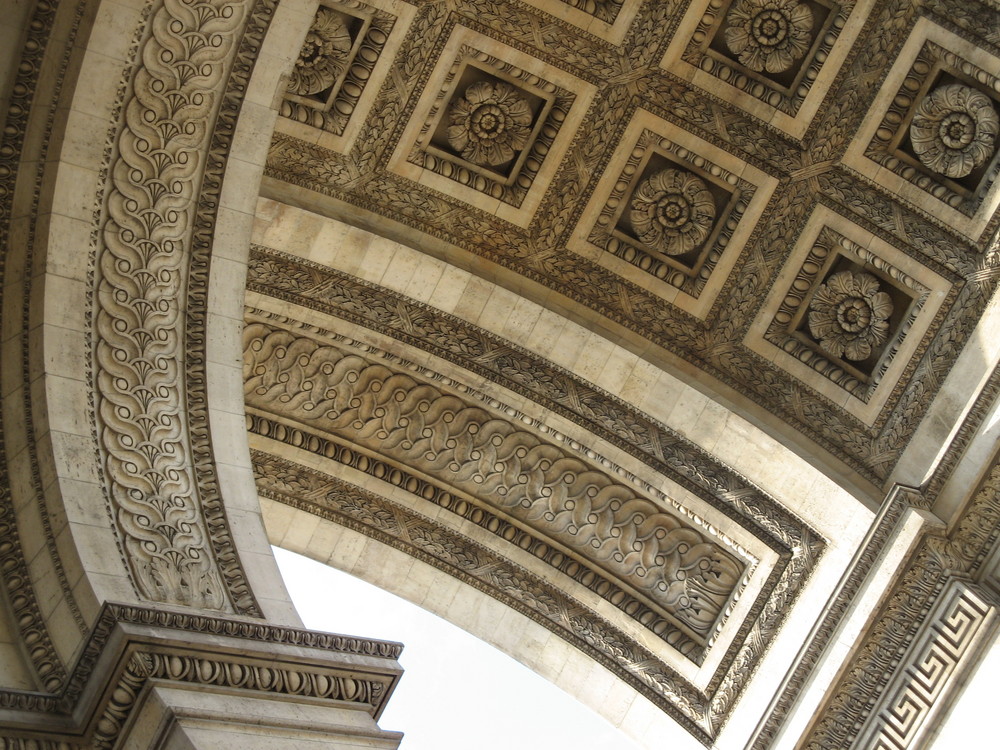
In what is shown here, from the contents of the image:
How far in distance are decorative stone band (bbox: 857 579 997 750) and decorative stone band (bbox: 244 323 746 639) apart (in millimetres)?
2650

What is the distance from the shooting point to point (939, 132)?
1246cm

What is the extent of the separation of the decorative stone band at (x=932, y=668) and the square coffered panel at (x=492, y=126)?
5338 mm

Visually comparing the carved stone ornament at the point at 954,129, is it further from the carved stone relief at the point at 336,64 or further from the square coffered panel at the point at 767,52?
the carved stone relief at the point at 336,64

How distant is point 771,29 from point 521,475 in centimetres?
492

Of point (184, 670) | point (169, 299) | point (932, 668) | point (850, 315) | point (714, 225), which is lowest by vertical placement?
point (184, 670)

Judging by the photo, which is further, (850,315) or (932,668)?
(850,315)

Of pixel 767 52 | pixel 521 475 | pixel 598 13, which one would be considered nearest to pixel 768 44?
pixel 767 52

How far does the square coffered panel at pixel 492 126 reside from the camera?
12766 millimetres

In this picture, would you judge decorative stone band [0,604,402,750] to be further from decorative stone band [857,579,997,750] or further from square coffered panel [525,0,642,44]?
square coffered panel [525,0,642,44]

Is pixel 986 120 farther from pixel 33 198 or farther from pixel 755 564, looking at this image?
pixel 33 198

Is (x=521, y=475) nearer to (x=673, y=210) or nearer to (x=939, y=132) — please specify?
(x=673, y=210)

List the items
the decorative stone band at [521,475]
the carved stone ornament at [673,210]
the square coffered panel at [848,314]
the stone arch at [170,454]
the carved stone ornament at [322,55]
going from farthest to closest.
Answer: the decorative stone band at [521,475], the carved stone ornament at [673,210], the square coffered panel at [848,314], the carved stone ornament at [322,55], the stone arch at [170,454]

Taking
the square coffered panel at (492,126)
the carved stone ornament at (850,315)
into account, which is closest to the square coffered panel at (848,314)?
the carved stone ornament at (850,315)

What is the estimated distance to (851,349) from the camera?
13070mm
